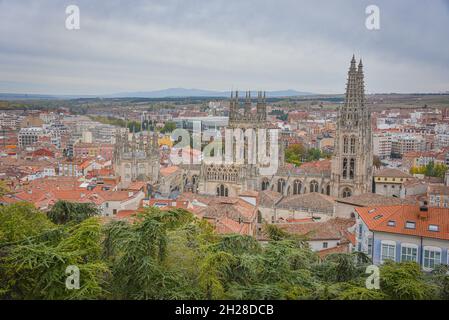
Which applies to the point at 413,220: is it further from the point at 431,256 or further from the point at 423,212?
the point at 431,256

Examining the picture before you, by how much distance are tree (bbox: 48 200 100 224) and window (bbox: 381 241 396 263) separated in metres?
7.78

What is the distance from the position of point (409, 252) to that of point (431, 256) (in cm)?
54

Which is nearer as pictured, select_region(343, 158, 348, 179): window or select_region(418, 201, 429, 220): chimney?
select_region(418, 201, 429, 220): chimney

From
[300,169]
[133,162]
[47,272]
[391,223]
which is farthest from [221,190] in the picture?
[47,272]

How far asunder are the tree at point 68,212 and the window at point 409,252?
8.19m

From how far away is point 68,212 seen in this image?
37.6ft

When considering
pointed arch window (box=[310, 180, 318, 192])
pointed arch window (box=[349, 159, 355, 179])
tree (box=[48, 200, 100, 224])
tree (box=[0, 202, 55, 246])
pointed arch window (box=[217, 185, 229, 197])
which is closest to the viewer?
tree (box=[0, 202, 55, 246])

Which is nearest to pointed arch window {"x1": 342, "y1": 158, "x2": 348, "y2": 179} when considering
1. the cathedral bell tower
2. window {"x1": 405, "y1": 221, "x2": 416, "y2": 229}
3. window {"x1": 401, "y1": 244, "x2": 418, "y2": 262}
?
the cathedral bell tower

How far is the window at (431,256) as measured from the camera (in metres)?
11.9

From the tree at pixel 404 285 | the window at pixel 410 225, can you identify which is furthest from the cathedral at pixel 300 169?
the tree at pixel 404 285

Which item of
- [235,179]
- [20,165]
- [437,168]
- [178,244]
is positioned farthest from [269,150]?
[178,244]

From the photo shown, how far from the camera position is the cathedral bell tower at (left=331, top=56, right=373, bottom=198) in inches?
1201

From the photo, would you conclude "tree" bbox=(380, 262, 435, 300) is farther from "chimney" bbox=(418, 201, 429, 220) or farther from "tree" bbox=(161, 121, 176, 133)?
"tree" bbox=(161, 121, 176, 133)

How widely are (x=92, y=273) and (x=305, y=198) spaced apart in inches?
760
